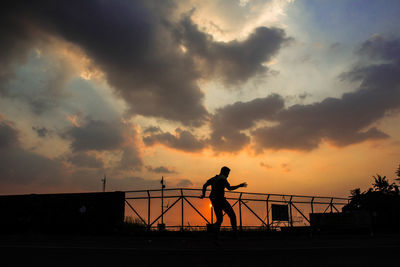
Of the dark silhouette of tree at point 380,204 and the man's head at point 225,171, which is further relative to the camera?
the dark silhouette of tree at point 380,204

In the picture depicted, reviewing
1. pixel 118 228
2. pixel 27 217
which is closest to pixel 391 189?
pixel 118 228

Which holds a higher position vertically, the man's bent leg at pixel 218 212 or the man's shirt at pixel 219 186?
the man's shirt at pixel 219 186

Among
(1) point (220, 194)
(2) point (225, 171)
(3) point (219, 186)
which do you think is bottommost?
(1) point (220, 194)

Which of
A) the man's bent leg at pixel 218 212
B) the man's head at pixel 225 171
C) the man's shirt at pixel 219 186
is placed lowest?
the man's bent leg at pixel 218 212

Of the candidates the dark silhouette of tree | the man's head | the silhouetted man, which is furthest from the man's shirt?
the dark silhouette of tree

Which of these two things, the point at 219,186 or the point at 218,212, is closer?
the point at 218,212

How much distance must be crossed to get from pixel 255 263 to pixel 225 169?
5190 millimetres

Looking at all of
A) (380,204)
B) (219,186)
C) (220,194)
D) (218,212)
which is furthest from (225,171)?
(380,204)

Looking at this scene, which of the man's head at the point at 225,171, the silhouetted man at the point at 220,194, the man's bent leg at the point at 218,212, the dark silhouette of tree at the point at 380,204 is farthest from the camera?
the dark silhouette of tree at the point at 380,204

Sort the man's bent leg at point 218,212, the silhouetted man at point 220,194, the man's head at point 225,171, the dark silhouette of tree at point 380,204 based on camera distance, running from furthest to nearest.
A: 1. the dark silhouette of tree at point 380,204
2. the man's head at point 225,171
3. the silhouetted man at point 220,194
4. the man's bent leg at point 218,212

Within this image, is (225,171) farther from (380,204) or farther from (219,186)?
(380,204)

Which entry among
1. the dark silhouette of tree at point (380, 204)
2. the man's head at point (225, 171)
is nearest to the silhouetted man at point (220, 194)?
the man's head at point (225, 171)

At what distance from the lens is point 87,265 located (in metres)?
4.21

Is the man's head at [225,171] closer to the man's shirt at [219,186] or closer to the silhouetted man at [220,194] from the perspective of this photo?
the silhouetted man at [220,194]
